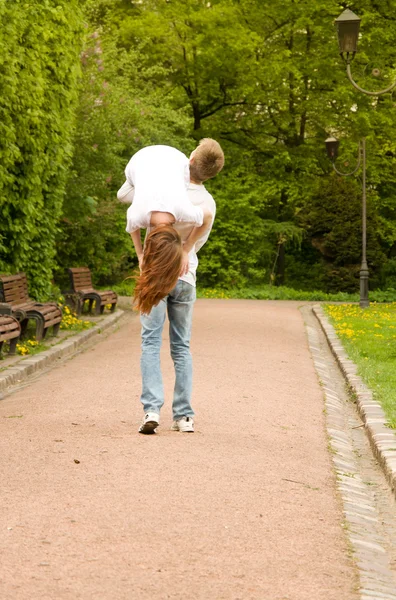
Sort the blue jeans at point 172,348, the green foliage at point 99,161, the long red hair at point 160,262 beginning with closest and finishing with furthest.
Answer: the long red hair at point 160,262 < the blue jeans at point 172,348 < the green foliage at point 99,161

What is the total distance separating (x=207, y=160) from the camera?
709 cm

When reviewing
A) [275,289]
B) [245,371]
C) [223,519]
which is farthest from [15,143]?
[275,289]

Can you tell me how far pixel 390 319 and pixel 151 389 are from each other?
14.0 m

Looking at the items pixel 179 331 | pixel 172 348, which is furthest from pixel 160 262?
pixel 172 348

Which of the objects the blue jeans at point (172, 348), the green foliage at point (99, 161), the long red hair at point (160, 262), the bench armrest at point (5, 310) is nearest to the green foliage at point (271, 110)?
the green foliage at point (99, 161)

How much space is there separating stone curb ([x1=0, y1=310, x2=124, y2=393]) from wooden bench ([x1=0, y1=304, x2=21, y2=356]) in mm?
311

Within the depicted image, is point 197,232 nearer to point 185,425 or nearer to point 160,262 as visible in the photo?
point 160,262

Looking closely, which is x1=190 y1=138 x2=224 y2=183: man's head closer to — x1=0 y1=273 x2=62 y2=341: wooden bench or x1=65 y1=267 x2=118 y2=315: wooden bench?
x1=0 y1=273 x2=62 y2=341: wooden bench

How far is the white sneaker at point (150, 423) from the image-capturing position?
7.31 metres

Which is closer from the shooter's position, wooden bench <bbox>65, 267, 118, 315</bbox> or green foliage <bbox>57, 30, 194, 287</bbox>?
wooden bench <bbox>65, 267, 118, 315</bbox>

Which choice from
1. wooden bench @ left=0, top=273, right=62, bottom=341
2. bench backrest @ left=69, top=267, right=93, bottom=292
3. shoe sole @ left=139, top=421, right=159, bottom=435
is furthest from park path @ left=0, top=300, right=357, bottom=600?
bench backrest @ left=69, top=267, right=93, bottom=292

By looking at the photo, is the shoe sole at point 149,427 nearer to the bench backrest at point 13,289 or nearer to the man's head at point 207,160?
the man's head at point 207,160

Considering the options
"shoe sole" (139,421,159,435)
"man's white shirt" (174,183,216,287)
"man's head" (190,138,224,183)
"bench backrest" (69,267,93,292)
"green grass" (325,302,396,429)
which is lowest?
"green grass" (325,302,396,429)

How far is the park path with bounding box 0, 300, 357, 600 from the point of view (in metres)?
4.32
